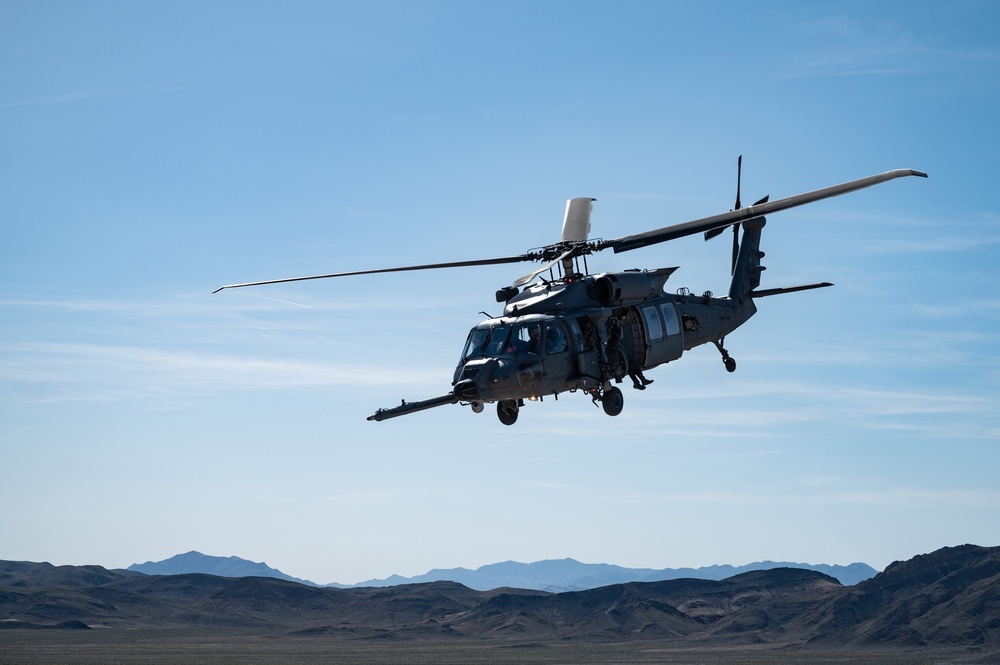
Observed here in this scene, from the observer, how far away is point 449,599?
187 m

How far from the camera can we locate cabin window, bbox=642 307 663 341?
114 ft

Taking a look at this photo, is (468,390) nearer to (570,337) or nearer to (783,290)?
(570,337)

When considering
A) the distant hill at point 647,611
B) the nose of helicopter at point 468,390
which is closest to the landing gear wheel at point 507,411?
the nose of helicopter at point 468,390

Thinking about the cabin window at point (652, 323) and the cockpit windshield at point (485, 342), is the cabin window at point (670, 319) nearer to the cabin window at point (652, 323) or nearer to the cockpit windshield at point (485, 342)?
the cabin window at point (652, 323)

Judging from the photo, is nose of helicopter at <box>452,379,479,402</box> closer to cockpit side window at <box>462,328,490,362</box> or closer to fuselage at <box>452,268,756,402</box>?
fuselage at <box>452,268,756,402</box>

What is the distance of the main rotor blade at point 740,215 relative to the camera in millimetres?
27000

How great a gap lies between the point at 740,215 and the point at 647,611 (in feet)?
462

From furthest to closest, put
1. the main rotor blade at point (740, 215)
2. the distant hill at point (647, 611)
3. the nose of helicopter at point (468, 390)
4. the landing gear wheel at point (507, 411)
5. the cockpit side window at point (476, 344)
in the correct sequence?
1. the distant hill at point (647, 611)
2. the landing gear wheel at point (507, 411)
3. the cockpit side window at point (476, 344)
4. the nose of helicopter at point (468, 390)
5. the main rotor blade at point (740, 215)

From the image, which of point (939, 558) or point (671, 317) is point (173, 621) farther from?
point (671, 317)

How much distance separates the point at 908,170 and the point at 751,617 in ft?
454

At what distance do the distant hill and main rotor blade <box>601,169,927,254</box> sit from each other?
9419 cm

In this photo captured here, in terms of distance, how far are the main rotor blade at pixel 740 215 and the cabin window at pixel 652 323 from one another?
310 cm

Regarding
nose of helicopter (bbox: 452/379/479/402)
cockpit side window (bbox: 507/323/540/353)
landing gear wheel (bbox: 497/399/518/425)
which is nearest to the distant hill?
landing gear wheel (bbox: 497/399/518/425)

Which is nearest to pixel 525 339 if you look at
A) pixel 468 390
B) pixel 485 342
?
pixel 485 342
